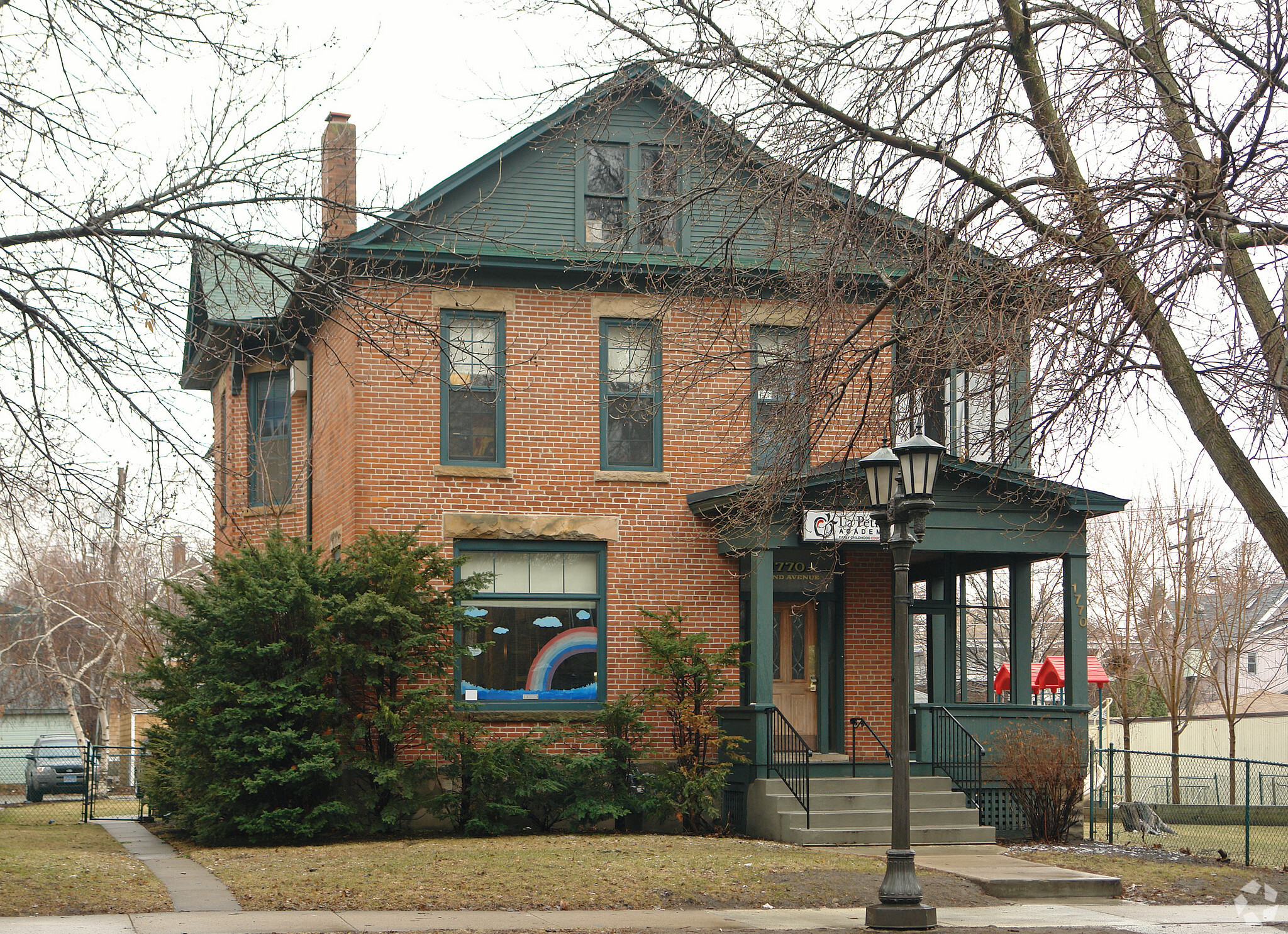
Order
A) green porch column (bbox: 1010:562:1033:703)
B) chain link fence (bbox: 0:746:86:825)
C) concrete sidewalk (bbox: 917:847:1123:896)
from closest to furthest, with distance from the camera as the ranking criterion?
concrete sidewalk (bbox: 917:847:1123:896) → green porch column (bbox: 1010:562:1033:703) → chain link fence (bbox: 0:746:86:825)

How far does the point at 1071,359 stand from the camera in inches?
369

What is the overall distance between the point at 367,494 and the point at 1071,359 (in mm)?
10150

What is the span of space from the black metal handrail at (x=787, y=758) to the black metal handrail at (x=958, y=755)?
1.74m

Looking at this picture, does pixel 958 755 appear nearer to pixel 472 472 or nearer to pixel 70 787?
pixel 472 472

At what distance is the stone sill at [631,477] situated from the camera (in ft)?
58.6

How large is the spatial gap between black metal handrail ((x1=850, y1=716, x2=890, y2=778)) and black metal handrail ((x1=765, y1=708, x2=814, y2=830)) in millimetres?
666

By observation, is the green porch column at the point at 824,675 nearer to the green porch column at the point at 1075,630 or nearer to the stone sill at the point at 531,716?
the green porch column at the point at 1075,630

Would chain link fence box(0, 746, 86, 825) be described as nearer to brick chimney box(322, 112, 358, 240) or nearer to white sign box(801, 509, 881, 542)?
brick chimney box(322, 112, 358, 240)

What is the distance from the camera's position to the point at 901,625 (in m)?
11.4

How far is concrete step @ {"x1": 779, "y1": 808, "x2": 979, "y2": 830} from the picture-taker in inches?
632

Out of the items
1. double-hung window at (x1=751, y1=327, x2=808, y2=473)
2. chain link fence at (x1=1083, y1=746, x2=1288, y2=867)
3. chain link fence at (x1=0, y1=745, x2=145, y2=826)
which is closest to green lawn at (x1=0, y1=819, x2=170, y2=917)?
chain link fence at (x1=0, y1=745, x2=145, y2=826)

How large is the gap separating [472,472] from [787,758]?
536 cm

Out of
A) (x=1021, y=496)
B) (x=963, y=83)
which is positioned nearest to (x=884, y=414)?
(x=963, y=83)

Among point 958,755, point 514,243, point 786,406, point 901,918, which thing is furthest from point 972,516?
point 901,918
